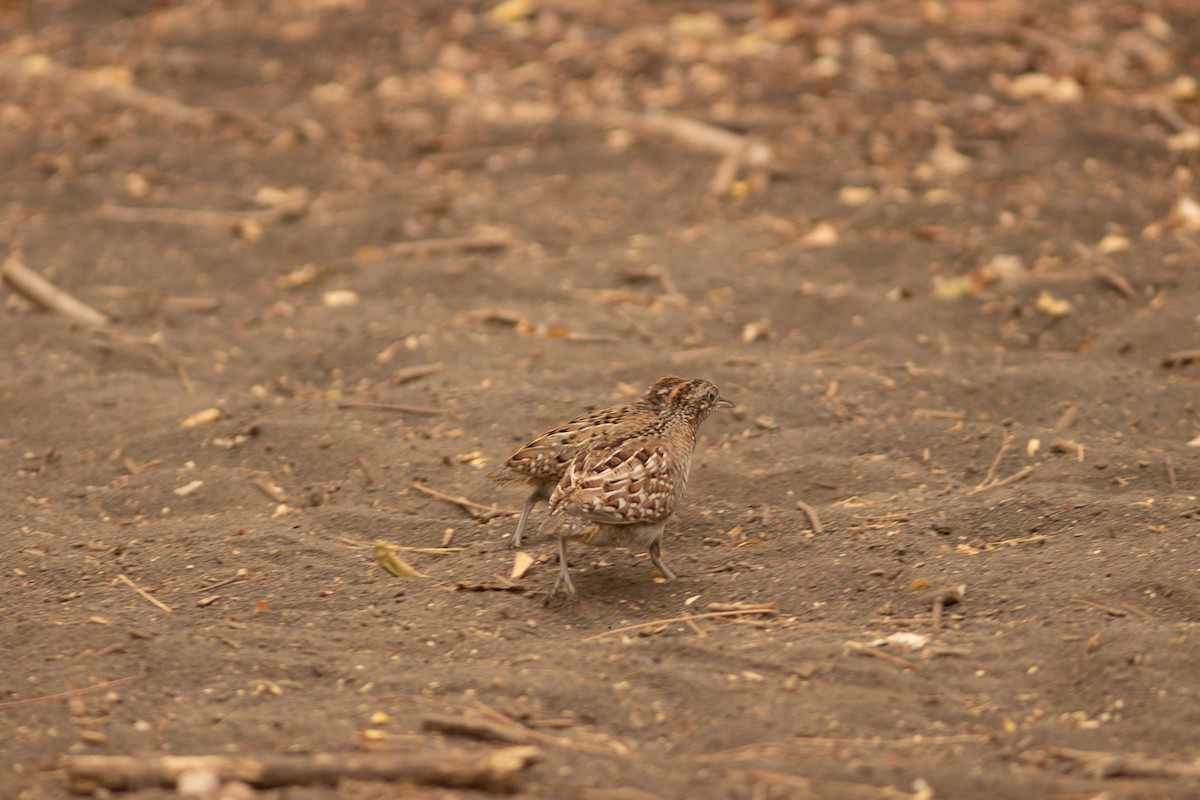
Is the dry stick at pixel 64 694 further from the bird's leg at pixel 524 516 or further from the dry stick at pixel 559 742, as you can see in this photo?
the bird's leg at pixel 524 516

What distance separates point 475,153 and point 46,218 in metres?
2.89

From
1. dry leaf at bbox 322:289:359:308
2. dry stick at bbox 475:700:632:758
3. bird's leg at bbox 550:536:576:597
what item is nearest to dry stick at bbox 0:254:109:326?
dry leaf at bbox 322:289:359:308

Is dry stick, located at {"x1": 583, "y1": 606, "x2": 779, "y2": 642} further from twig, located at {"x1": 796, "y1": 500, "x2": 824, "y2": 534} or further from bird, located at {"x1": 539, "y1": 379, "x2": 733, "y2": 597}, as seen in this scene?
twig, located at {"x1": 796, "y1": 500, "x2": 824, "y2": 534}

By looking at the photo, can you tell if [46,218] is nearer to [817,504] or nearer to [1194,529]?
[817,504]

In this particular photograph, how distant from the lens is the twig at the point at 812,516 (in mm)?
5289

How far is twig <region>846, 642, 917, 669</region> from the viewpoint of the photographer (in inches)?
166

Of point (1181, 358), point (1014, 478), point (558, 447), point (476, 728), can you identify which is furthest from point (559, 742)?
point (1181, 358)

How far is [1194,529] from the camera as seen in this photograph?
16.1 ft

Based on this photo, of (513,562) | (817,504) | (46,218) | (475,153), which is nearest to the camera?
(513,562)

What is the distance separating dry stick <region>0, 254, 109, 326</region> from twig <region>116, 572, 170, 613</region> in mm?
2921

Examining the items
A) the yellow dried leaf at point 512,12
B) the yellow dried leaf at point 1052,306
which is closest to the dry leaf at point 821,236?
the yellow dried leaf at point 1052,306

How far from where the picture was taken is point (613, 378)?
263 inches

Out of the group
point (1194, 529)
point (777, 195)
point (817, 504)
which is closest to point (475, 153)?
point (777, 195)

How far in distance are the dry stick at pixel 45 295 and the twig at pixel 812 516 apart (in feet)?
13.5
